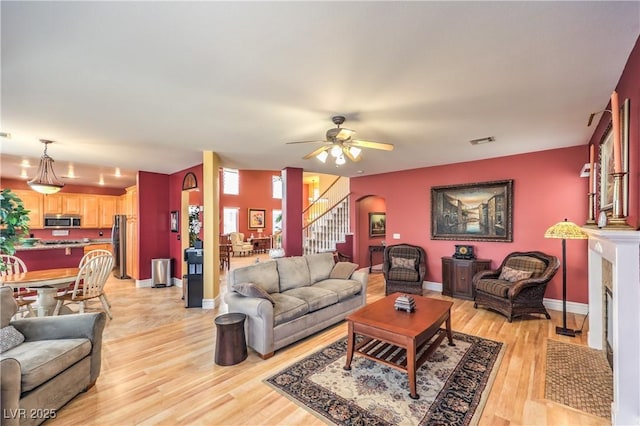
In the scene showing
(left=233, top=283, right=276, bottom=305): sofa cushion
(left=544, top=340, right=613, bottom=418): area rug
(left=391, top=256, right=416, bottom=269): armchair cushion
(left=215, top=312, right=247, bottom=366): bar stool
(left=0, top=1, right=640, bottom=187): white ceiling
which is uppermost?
(left=0, top=1, right=640, bottom=187): white ceiling

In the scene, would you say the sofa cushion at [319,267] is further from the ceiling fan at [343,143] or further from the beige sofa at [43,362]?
the beige sofa at [43,362]

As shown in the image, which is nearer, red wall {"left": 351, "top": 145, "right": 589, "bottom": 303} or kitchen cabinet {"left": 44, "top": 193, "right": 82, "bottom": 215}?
red wall {"left": 351, "top": 145, "right": 589, "bottom": 303}

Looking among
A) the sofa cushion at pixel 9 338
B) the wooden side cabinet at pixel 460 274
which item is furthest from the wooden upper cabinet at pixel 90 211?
the wooden side cabinet at pixel 460 274

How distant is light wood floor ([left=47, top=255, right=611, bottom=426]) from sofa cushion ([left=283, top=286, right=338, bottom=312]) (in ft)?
1.28

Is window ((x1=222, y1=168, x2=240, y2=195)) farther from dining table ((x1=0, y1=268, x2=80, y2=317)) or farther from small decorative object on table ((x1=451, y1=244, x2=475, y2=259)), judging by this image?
small decorative object on table ((x1=451, y1=244, x2=475, y2=259))

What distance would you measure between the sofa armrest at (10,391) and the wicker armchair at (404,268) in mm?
5028

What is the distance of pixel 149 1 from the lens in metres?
1.50

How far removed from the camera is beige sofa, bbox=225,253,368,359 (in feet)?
10.0

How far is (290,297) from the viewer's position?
354cm

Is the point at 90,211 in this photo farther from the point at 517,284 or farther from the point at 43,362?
the point at 517,284

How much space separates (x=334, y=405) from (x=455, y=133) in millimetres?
3528

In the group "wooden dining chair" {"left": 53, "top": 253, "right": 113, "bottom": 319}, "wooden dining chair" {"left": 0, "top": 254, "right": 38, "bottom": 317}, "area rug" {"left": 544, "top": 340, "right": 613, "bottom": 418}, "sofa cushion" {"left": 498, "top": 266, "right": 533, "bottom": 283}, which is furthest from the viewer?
"sofa cushion" {"left": 498, "top": 266, "right": 533, "bottom": 283}

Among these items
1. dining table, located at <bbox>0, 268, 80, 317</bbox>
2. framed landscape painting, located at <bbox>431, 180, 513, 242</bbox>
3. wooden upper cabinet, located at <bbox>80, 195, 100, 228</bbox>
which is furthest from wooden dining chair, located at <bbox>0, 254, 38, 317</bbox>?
framed landscape painting, located at <bbox>431, 180, 513, 242</bbox>

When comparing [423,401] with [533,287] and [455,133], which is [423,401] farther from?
[455,133]
